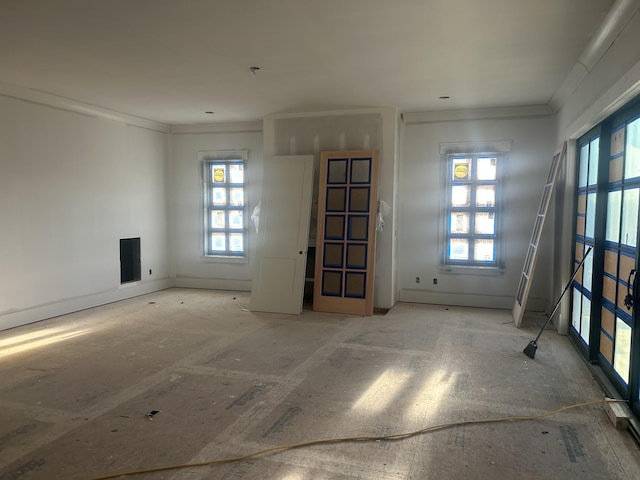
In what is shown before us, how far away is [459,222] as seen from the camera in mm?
6488

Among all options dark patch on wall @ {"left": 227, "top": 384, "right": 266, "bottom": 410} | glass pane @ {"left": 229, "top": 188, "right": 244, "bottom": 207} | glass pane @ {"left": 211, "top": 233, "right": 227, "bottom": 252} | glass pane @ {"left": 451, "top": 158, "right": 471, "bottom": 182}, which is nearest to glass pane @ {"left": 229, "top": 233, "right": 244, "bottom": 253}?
glass pane @ {"left": 211, "top": 233, "right": 227, "bottom": 252}

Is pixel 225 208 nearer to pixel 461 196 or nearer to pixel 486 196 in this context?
pixel 461 196

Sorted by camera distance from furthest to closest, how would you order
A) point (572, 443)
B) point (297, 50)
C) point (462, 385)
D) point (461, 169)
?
point (461, 169) → point (297, 50) → point (462, 385) → point (572, 443)

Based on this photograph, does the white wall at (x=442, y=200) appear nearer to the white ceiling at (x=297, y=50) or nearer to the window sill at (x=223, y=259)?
the white ceiling at (x=297, y=50)

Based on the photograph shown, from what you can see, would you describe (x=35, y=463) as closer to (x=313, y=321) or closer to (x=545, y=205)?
(x=313, y=321)

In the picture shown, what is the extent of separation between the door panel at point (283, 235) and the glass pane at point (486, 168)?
2.45 m

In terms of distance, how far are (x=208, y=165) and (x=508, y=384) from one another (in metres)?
5.95

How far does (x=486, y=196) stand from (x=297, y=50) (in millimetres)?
3728

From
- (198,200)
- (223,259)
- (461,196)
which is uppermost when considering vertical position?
(461,196)

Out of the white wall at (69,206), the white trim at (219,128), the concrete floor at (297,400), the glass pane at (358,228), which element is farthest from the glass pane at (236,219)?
the concrete floor at (297,400)

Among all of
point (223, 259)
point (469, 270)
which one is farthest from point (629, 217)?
point (223, 259)

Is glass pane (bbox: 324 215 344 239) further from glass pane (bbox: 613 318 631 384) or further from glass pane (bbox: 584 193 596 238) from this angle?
glass pane (bbox: 613 318 631 384)

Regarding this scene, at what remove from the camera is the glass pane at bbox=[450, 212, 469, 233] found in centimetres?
645

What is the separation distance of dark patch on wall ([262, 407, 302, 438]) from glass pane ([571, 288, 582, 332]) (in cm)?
322
